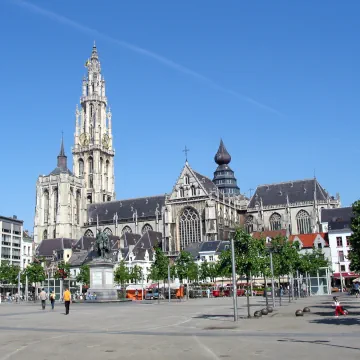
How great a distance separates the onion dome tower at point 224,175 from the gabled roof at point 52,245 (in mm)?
40095

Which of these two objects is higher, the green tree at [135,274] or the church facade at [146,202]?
the church facade at [146,202]

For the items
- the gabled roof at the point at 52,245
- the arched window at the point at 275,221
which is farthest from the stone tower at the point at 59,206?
the arched window at the point at 275,221

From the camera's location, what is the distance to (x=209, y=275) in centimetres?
8169

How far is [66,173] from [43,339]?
11063 cm

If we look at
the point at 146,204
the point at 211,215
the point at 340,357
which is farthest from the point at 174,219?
the point at 340,357

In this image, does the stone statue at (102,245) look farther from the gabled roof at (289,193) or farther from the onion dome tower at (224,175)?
the onion dome tower at (224,175)

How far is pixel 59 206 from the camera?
121 m

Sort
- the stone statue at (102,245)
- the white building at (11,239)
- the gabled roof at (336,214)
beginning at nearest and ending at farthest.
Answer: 1. the stone statue at (102,245)
2. the gabled roof at (336,214)
3. the white building at (11,239)

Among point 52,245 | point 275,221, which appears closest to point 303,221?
point 275,221

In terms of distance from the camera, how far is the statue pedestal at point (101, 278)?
139 ft

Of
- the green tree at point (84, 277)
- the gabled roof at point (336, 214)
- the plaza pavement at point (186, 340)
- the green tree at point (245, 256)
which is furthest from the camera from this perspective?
the gabled roof at point (336, 214)

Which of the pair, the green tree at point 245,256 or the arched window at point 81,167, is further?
the arched window at point 81,167

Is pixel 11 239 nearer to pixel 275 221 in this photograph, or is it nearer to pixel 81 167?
pixel 81 167

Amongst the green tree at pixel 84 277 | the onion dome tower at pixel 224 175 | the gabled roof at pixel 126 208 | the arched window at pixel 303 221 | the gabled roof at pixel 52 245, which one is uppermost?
the onion dome tower at pixel 224 175
